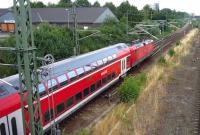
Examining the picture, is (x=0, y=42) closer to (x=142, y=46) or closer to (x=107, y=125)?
(x=142, y=46)

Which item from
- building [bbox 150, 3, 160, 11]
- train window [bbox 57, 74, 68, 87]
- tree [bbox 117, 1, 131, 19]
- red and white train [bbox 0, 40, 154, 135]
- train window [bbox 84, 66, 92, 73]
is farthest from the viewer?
building [bbox 150, 3, 160, 11]

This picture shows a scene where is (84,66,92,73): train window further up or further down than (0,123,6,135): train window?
further up

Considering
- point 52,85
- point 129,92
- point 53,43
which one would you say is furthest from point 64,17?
point 52,85

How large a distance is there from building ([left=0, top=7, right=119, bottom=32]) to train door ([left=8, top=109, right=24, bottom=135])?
5479cm

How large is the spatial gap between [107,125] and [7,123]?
261 inches

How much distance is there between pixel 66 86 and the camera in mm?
16328

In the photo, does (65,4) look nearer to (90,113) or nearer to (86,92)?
(90,113)

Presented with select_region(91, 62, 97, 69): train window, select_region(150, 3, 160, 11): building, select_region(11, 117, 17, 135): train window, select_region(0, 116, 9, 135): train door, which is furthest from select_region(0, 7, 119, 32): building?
select_region(0, 116, 9, 135): train door

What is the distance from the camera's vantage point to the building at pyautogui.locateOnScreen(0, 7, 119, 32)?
223 feet

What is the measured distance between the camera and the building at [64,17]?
223 feet

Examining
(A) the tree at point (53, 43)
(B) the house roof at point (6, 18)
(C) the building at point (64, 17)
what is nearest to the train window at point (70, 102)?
(A) the tree at point (53, 43)

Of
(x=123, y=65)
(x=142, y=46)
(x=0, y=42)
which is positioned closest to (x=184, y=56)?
(x=142, y=46)

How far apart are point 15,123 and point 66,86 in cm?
481

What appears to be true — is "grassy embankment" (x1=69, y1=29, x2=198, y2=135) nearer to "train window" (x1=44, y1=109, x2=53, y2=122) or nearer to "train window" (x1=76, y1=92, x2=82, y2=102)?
"train window" (x1=44, y1=109, x2=53, y2=122)
